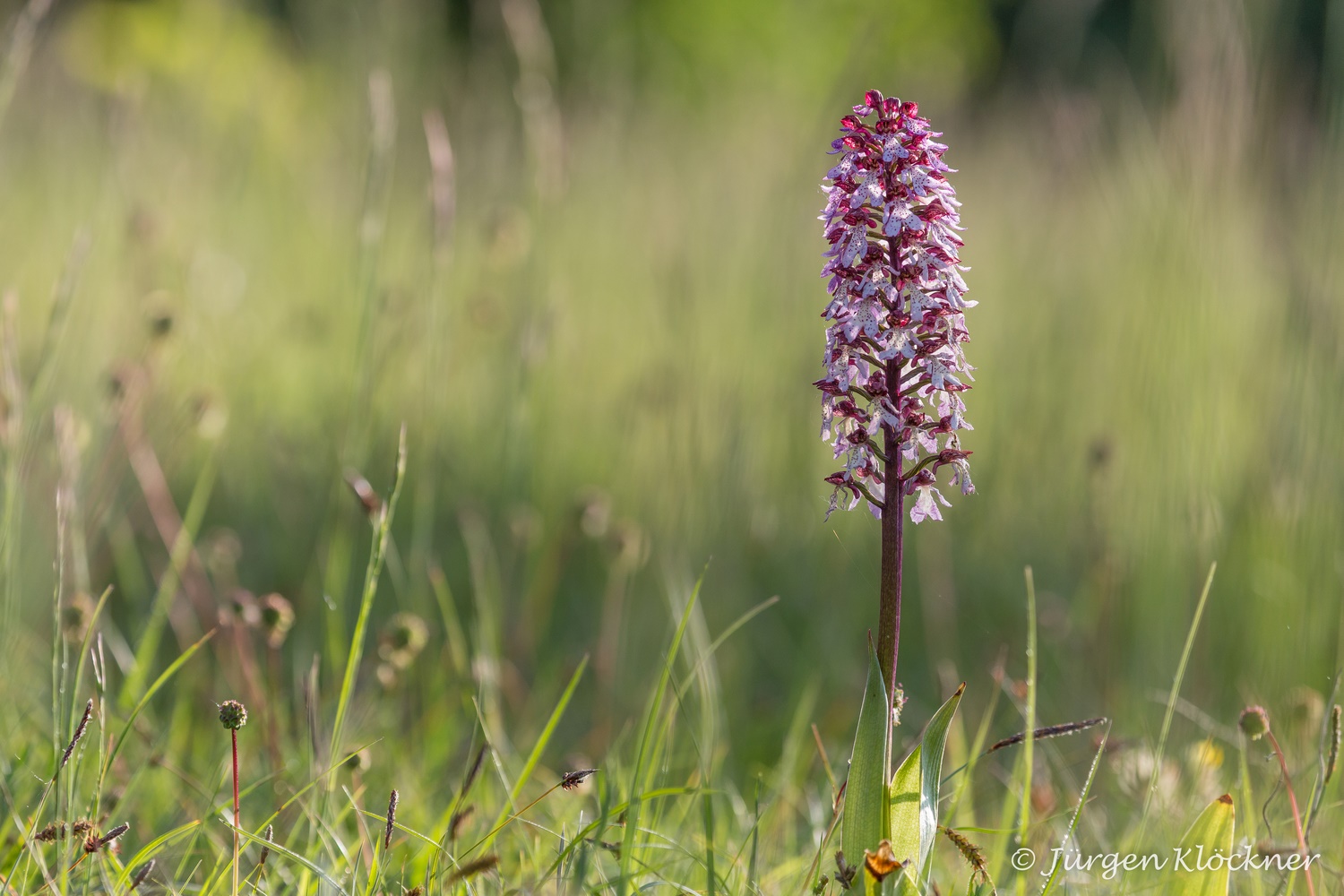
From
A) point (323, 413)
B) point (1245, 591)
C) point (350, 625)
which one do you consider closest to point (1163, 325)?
point (1245, 591)

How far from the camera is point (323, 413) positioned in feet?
10.8

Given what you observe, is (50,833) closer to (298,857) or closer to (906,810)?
(298,857)

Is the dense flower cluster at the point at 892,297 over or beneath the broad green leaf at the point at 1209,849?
over

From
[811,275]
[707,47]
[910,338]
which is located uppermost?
[707,47]

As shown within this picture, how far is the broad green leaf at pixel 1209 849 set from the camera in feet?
3.58

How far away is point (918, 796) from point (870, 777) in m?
0.07

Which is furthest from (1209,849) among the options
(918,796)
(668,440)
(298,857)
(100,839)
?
(668,440)

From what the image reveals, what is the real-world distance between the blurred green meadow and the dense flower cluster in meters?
0.41

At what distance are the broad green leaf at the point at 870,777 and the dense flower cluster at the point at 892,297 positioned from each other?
6.7 inches

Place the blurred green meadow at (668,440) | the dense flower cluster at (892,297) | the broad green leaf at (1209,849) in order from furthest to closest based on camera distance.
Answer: the blurred green meadow at (668,440) < the broad green leaf at (1209,849) < the dense flower cluster at (892,297)

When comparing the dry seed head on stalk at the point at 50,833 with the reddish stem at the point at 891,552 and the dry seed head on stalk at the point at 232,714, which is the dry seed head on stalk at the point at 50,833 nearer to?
the dry seed head on stalk at the point at 232,714

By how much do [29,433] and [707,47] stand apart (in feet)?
36.9

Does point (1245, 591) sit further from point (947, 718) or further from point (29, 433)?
point (29, 433)

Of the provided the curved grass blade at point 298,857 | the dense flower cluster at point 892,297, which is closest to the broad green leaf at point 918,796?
the dense flower cluster at point 892,297
